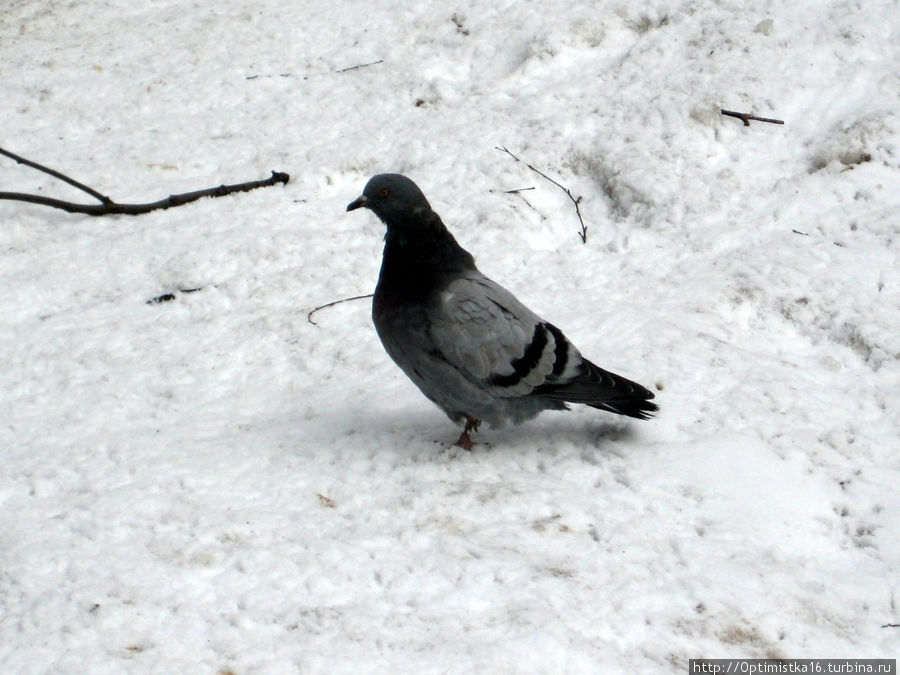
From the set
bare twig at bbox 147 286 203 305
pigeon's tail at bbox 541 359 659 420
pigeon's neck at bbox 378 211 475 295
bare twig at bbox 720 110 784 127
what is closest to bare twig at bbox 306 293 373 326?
bare twig at bbox 147 286 203 305

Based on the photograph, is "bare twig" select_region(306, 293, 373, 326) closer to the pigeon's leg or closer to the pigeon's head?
the pigeon's head

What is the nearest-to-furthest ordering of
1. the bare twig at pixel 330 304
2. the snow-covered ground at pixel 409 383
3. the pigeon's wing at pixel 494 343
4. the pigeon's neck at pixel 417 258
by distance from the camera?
the snow-covered ground at pixel 409 383
the pigeon's wing at pixel 494 343
the pigeon's neck at pixel 417 258
the bare twig at pixel 330 304

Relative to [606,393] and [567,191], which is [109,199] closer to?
[567,191]

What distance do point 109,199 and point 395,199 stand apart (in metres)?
2.86

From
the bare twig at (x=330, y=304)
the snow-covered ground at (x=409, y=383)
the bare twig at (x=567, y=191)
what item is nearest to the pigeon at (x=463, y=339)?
the snow-covered ground at (x=409, y=383)

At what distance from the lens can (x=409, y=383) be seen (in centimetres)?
439

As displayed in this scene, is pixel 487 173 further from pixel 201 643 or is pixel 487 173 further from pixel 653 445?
pixel 201 643

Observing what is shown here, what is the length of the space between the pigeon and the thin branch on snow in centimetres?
236

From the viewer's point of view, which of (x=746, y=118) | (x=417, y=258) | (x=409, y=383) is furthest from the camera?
(x=746, y=118)

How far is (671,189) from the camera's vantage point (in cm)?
537

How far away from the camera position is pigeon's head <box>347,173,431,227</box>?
3.74m

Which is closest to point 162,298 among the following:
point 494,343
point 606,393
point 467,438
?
point 467,438

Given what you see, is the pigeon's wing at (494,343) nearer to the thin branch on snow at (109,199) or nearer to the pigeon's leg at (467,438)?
the pigeon's leg at (467,438)

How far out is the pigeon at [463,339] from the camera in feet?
11.8
